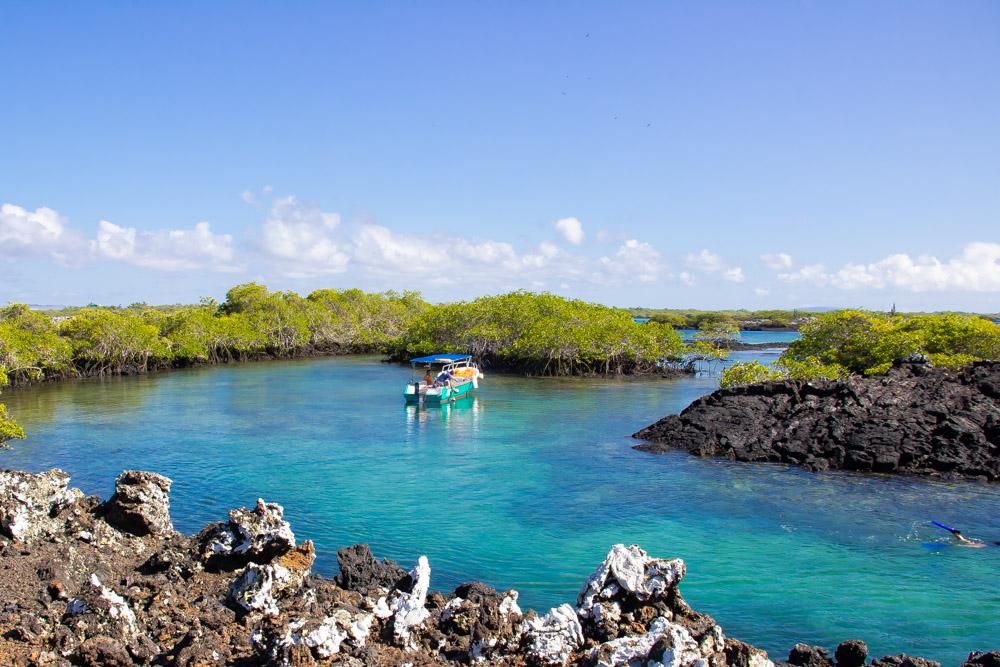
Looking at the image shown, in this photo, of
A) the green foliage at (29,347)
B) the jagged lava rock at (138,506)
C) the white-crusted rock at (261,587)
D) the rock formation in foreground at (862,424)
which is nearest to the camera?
the white-crusted rock at (261,587)

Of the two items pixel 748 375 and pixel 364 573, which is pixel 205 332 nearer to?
pixel 748 375

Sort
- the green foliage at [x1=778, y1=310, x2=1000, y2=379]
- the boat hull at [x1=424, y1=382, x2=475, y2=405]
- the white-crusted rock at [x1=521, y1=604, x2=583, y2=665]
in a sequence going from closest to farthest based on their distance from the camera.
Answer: the white-crusted rock at [x1=521, y1=604, x2=583, y2=665], the green foliage at [x1=778, y1=310, x2=1000, y2=379], the boat hull at [x1=424, y1=382, x2=475, y2=405]

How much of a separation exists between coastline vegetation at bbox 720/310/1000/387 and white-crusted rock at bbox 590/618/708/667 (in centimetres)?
2293

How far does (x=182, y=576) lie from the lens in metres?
11.0

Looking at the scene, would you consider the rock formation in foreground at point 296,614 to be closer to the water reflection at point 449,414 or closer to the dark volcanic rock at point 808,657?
the dark volcanic rock at point 808,657

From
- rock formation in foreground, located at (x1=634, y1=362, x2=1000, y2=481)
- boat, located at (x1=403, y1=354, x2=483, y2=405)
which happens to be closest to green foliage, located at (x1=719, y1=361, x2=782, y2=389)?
rock formation in foreground, located at (x1=634, y1=362, x2=1000, y2=481)

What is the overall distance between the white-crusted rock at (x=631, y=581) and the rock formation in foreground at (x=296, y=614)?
16 millimetres

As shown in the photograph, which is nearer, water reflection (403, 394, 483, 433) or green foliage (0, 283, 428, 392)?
water reflection (403, 394, 483, 433)

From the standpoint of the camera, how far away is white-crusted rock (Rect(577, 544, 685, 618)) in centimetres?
937

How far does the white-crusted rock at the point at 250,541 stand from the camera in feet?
37.0

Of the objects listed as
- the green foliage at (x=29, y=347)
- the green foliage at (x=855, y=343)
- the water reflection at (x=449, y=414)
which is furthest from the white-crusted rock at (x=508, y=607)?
the green foliage at (x=29, y=347)

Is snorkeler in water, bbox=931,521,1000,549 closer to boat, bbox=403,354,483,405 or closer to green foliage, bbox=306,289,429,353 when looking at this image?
boat, bbox=403,354,483,405

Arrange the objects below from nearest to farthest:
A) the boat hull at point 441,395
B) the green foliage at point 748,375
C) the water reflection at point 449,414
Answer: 1. the green foliage at point 748,375
2. the water reflection at point 449,414
3. the boat hull at point 441,395

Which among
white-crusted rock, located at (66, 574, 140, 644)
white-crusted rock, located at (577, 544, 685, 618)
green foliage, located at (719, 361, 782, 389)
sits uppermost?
green foliage, located at (719, 361, 782, 389)
